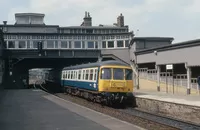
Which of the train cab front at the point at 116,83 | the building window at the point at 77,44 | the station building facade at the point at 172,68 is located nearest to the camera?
the train cab front at the point at 116,83

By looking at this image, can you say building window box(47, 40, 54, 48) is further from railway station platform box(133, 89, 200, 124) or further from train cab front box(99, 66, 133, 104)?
railway station platform box(133, 89, 200, 124)

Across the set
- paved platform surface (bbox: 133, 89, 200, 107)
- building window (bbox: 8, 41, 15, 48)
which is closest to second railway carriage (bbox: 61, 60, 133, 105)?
paved platform surface (bbox: 133, 89, 200, 107)

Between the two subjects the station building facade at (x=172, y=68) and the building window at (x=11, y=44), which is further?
the building window at (x=11, y=44)

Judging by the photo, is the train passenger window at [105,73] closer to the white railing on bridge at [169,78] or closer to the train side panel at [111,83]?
the train side panel at [111,83]

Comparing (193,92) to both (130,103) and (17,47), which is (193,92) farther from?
(17,47)

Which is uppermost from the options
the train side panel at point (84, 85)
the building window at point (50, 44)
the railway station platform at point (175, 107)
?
the building window at point (50, 44)

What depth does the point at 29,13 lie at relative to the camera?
251ft

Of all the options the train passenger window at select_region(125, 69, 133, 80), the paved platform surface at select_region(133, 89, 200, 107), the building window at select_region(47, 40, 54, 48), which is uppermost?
the building window at select_region(47, 40, 54, 48)

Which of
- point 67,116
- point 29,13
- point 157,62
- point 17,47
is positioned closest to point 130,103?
point 67,116

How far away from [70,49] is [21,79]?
14745mm

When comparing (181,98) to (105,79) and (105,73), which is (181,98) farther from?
(105,73)

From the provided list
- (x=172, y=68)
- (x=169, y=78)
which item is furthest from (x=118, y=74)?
(x=169, y=78)

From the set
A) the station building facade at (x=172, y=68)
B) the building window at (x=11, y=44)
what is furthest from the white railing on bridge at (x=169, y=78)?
the building window at (x=11, y=44)

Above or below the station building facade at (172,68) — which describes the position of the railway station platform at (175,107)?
below
